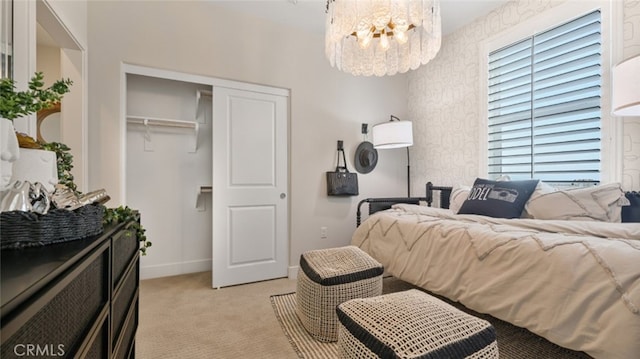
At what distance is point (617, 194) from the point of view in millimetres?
1821

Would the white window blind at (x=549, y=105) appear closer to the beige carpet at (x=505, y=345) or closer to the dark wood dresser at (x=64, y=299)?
the beige carpet at (x=505, y=345)

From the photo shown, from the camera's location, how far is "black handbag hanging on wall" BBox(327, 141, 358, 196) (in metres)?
3.18

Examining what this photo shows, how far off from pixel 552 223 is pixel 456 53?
2344 millimetres

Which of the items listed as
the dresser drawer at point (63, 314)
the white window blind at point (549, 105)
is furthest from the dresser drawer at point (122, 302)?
the white window blind at point (549, 105)

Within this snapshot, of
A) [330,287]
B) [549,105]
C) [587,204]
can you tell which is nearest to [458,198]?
[587,204]

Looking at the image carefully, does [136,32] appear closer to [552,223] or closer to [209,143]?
[209,143]

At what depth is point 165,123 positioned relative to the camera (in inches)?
112

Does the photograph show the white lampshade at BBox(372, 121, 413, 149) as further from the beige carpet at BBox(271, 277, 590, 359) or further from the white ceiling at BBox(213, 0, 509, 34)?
the beige carpet at BBox(271, 277, 590, 359)

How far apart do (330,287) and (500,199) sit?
4.94 ft

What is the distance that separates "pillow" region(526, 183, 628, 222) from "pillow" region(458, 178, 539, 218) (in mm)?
150

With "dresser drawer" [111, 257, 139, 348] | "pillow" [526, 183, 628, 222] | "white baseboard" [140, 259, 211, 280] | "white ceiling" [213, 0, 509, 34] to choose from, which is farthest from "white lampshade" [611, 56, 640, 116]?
"white baseboard" [140, 259, 211, 280]

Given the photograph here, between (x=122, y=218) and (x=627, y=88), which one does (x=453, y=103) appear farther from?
(x=122, y=218)

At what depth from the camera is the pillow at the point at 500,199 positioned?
2.10 metres

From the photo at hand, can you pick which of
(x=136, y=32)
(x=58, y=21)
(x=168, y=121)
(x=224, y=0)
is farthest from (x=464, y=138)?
(x=58, y=21)
